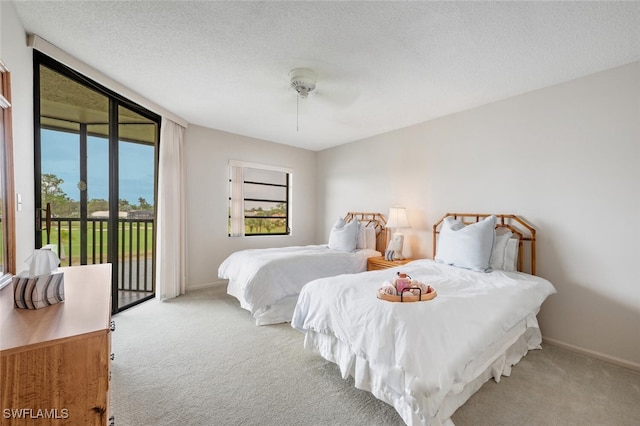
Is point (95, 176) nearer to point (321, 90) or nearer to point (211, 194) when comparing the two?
point (211, 194)

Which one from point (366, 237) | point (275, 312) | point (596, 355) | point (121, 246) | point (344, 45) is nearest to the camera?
point (344, 45)

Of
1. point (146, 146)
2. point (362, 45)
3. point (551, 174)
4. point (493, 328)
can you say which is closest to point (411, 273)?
point (493, 328)

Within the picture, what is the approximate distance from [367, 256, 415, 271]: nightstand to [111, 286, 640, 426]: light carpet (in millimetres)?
1518

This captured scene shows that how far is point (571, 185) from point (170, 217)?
474cm

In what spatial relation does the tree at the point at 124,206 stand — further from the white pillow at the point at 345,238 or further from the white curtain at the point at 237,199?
the white pillow at the point at 345,238

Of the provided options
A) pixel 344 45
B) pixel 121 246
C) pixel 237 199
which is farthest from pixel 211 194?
pixel 344 45

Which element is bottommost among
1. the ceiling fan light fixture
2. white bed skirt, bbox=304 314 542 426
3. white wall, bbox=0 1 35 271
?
white bed skirt, bbox=304 314 542 426

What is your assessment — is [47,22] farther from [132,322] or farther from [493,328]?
[493,328]

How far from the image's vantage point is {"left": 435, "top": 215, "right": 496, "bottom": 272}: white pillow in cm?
272

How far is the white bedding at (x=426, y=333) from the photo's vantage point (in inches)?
57.3

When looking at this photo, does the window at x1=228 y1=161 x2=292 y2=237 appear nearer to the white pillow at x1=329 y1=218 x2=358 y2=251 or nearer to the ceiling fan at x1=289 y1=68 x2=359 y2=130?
the white pillow at x1=329 y1=218 x2=358 y2=251

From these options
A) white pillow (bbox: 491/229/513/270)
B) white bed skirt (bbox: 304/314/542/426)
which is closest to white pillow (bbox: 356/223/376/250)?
white pillow (bbox: 491/229/513/270)

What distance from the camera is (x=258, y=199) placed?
519cm

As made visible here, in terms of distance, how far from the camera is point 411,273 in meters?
2.69
